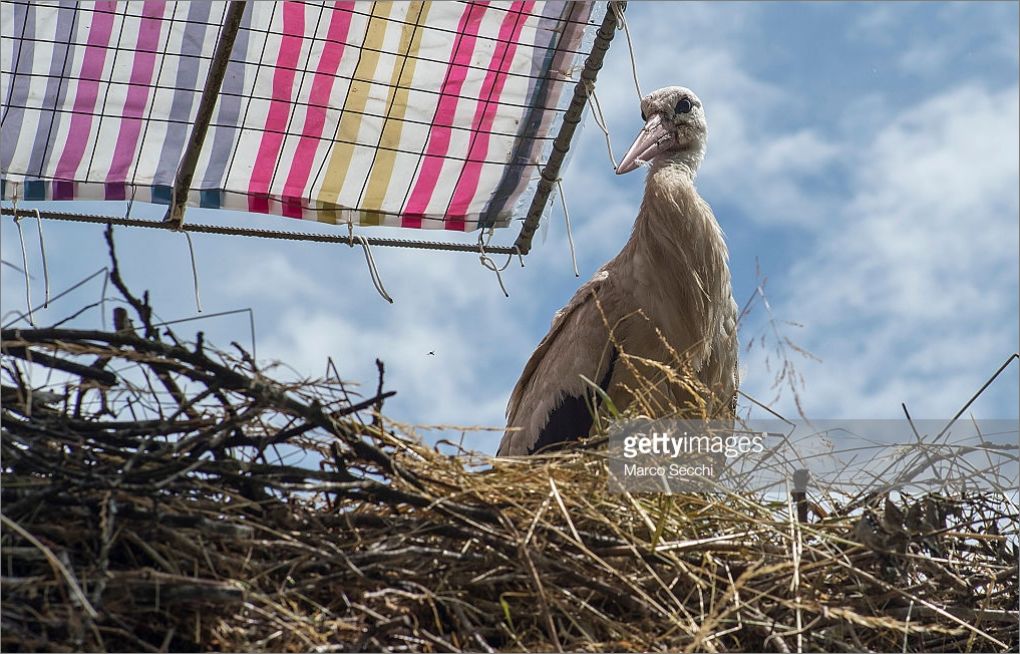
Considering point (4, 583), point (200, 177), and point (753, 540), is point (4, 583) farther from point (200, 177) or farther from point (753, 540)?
point (200, 177)

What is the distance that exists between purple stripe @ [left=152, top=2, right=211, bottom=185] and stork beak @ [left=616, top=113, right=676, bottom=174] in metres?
1.85

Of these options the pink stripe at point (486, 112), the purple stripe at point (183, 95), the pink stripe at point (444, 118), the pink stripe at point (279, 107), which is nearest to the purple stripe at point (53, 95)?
the purple stripe at point (183, 95)

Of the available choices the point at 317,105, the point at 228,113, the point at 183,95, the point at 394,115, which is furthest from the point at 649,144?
the point at 183,95

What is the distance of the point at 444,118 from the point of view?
446 cm

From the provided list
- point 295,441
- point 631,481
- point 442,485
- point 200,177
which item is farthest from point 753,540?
point 200,177

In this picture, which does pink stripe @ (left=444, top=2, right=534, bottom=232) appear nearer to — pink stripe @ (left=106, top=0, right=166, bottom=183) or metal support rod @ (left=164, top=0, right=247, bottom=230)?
metal support rod @ (left=164, top=0, right=247, bottom=230)

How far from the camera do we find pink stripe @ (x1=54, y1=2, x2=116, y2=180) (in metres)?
3.96

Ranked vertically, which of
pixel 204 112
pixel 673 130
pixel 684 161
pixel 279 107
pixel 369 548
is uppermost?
pixel 673 130

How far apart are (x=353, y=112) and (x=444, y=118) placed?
0.33 metres

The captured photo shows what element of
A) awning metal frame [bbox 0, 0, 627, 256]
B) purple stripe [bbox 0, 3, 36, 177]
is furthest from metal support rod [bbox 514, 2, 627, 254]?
purple stripe [bbox 0, 3, 36, 177]

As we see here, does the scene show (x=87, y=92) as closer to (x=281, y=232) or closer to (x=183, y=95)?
(x=183, y=95)

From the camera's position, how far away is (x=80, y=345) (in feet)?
9.66

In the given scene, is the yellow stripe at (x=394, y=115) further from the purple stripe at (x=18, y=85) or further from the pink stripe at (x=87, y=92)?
the purple stripe at (x=18, y=85)

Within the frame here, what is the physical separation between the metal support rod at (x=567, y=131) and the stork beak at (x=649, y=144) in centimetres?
75
